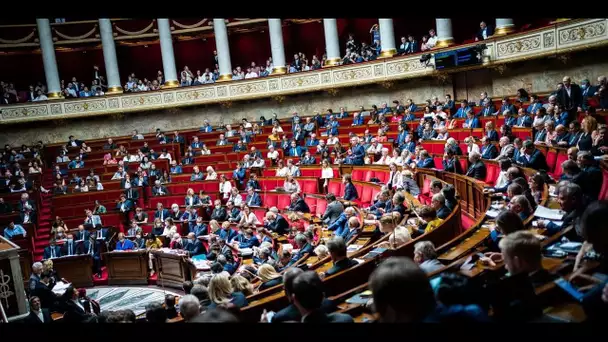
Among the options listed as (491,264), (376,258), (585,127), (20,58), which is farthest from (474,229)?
(20,58)

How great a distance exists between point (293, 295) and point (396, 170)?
7.12 m

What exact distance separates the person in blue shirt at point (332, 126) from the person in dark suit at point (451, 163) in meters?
6.08

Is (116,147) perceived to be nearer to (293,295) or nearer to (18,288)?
(18,288)

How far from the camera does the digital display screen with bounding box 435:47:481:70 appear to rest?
1398 cm

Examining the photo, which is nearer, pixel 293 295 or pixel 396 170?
pixel 293 295

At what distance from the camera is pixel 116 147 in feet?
58.5

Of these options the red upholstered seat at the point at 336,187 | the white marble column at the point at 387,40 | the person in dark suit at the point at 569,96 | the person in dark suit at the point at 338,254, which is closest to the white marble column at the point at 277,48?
the white marble column at the point at 387,40

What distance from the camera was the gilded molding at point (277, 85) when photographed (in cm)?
1324

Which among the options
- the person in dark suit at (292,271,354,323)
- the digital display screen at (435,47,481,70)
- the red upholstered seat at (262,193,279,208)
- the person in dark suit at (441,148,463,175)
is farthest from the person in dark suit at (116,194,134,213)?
the person in dark suit at (292,271,354,323)

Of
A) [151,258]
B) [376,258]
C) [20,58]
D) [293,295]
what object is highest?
[20,58]

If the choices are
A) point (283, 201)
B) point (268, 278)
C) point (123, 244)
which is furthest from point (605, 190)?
point (123, 244)

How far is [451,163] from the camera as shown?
29.3 feet

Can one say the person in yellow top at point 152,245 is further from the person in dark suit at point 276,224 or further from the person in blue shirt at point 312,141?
the person in blue shirt at point 312,141

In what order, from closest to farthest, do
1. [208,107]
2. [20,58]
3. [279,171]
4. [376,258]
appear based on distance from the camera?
1. [376,258]
2. [279,171]
3. [208,107]
4. [20,58]
